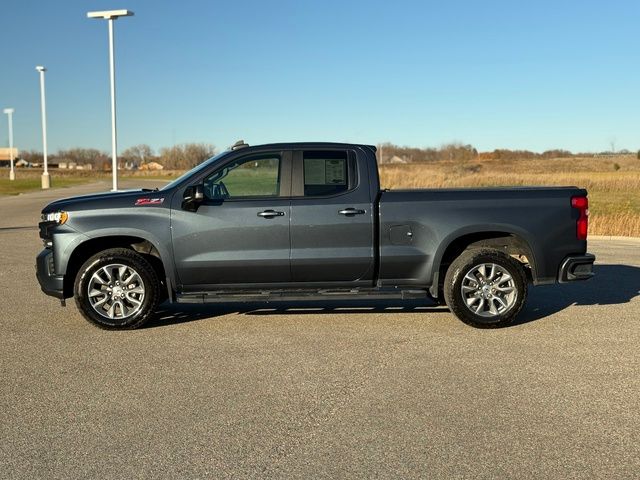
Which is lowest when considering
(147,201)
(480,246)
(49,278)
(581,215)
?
(49,278)

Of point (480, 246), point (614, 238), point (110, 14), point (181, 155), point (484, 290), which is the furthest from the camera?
point (181, 155)

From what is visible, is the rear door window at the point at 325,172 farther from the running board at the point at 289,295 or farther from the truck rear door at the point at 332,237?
the running board at the point at 289,295

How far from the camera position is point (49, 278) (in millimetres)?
7355

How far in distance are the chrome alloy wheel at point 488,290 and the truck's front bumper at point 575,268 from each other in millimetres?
559

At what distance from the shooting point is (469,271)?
24.3 ft

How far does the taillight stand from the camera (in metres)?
7.41

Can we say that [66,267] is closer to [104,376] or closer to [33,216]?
[104,376]

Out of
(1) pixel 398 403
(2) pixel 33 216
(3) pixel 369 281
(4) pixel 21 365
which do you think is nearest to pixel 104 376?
(4) pixel 21 365

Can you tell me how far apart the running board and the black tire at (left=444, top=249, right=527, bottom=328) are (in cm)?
38

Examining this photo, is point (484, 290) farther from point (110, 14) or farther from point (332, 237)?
point (110, 14)

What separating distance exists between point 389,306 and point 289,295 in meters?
1.72

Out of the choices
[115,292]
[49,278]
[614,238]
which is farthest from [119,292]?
[614,238]

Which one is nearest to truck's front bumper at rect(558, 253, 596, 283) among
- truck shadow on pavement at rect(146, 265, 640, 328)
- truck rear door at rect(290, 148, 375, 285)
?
truck shadow on pavement at rect(146, 265, 640, 328)

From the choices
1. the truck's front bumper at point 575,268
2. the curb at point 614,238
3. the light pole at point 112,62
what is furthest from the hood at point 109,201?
the light pole at point 112,62
